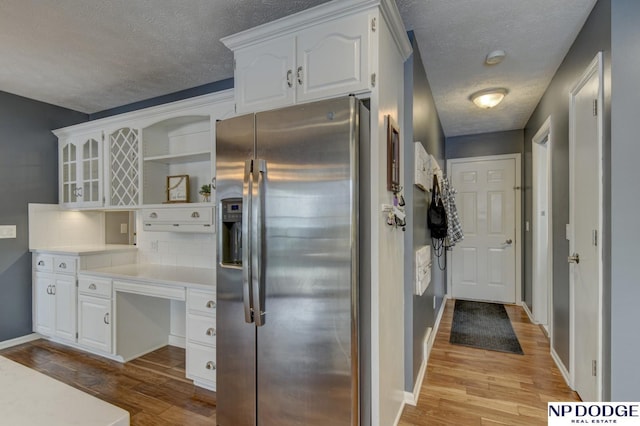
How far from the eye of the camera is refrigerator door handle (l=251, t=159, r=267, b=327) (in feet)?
5.47

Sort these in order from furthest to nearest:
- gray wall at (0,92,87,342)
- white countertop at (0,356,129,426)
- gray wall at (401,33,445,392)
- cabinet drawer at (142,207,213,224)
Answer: gray wall at (0,92,87,342) → cabinet drawer at (142,207,213,224) → gray wall at (401,33,445,392) → white countertop at (0,356,129,426)

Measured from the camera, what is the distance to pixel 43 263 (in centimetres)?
335

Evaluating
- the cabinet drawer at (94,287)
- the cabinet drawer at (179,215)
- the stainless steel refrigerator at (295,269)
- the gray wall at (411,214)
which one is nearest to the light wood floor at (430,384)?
the gray wall at (411,214)

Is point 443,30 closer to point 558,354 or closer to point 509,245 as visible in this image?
point 558,354

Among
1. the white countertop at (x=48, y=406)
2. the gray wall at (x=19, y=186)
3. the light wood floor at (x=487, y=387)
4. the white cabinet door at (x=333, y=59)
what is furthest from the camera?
the gray wall at (x=19, y=186)

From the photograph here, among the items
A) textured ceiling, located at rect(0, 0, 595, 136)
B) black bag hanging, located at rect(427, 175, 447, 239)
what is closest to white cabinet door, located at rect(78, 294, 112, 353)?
textured ceiling, located at rect(0, 0, 595, 136)

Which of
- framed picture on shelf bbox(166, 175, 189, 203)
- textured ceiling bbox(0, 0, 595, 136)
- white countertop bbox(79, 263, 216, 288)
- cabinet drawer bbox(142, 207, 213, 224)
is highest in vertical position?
textured ceiling bbox(0, 0, 595, 136)

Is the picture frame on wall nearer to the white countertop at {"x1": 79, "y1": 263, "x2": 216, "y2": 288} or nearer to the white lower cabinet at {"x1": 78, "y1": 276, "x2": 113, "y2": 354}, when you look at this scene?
the white countertop at {"x1": 79, "y1": 263, "x2": 216, "y2": 288}

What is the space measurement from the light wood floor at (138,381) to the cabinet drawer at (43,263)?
756 millimetres

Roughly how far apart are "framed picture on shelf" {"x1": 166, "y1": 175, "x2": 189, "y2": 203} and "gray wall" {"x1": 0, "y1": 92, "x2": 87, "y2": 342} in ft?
5.07

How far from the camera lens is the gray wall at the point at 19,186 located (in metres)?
3.26

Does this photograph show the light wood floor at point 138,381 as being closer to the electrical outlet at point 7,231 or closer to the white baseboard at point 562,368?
the electrical outlet at point 7,231

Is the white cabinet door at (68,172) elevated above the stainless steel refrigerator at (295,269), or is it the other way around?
the white cabinet door at (68,172)

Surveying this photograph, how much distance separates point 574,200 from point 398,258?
1.39 m
